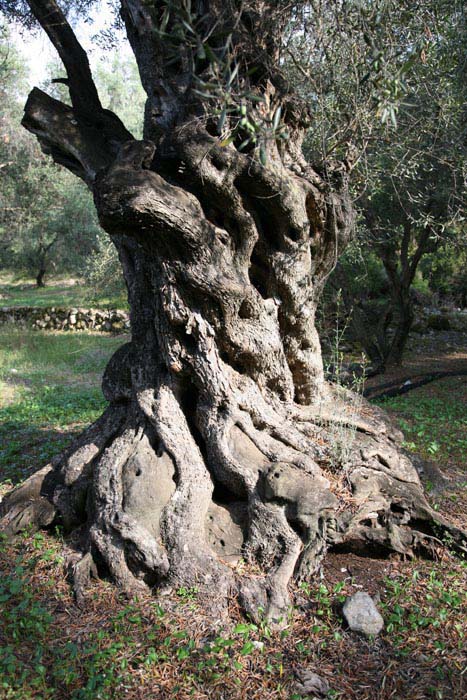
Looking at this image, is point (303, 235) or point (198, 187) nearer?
point (198, 187)

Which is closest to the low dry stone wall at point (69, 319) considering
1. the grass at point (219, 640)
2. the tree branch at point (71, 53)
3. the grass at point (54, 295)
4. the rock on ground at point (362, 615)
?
the grass at point (54, 295)

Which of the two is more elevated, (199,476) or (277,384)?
(277,384)

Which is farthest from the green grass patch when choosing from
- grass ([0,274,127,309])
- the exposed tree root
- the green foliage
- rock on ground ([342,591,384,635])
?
grass ([0,274,127,309])

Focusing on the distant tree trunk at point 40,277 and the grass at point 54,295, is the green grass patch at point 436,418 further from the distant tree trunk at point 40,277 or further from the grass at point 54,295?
the distant tree trunk at point 40,277

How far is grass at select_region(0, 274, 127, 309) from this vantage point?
69.1 ft

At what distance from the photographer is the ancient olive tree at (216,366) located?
3811 mm

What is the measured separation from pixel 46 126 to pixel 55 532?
370 centimetres

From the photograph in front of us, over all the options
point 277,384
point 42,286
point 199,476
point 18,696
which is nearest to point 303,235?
point 277,384

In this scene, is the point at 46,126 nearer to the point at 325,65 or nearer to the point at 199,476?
the point at 325,65

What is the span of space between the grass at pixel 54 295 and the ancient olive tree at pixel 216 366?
14352 millimetres

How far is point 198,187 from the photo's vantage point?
4.23 m

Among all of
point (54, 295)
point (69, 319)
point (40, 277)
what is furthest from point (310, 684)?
point (40, 277)

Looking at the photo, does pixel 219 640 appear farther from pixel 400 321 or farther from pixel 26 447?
pixel 400 321

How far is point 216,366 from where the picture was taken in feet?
14.3
